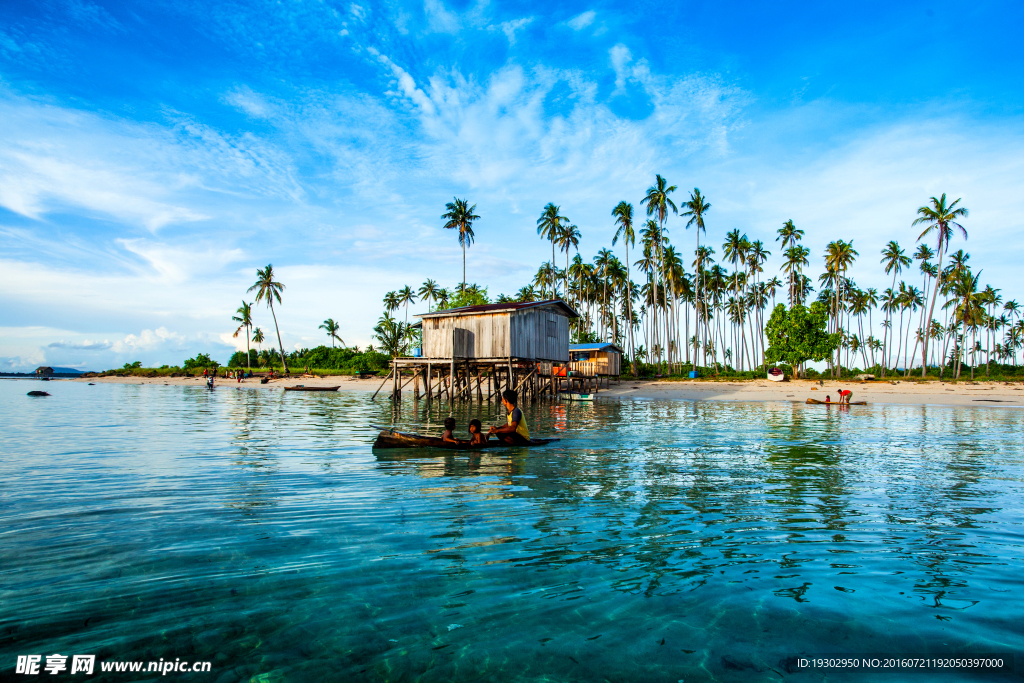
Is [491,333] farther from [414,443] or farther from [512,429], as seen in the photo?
[414,443]

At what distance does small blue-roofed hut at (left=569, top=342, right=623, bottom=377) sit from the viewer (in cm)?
5412

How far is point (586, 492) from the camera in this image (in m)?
9.62

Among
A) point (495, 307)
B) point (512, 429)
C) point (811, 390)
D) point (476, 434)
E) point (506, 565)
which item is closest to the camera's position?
point (506, 565)

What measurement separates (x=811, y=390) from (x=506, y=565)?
4535cm

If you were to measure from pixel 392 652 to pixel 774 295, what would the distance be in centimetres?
8831

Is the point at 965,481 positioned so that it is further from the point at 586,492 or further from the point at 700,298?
the point at 700,298

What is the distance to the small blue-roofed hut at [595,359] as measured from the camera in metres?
54.1

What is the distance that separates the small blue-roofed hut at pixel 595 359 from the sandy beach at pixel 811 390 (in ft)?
6.14

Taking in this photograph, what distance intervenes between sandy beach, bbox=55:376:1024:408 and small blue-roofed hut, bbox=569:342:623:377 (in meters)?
1.87

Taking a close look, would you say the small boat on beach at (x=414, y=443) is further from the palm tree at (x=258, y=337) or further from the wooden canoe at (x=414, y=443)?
the palm tree at (x=258, y=337)

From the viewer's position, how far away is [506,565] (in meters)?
6.02

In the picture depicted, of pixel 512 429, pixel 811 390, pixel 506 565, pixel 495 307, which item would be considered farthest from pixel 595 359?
pixel 506 565

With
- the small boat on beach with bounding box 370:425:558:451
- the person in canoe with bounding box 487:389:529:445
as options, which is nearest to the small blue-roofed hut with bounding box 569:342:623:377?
the person in canoe with bounding box 487:389:529:445

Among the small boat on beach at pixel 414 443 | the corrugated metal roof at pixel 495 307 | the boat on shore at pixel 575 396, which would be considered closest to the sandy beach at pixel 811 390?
the boat on shore at pixel 575 396
